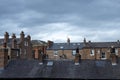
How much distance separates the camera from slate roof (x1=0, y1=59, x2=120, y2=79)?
3731 centimetres

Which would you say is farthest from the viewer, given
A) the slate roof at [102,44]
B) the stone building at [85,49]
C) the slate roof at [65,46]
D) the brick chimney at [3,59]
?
the slate roof at [65,46]

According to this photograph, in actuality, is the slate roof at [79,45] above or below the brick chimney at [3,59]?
above

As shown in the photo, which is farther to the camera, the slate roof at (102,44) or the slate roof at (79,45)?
the slate roof at (79,45)

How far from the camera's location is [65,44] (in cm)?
10169

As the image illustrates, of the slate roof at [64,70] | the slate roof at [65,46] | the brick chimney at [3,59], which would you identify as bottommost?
the slate roof at [64,70]

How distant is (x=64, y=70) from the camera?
38.9 meters

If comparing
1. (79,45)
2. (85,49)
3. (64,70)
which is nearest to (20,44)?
(85,49)

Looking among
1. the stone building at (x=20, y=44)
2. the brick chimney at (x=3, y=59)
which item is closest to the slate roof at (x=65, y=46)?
the stone building at (x=20, y=44)

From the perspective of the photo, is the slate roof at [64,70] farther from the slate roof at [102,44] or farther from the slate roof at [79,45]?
the slate roof at [79,45]

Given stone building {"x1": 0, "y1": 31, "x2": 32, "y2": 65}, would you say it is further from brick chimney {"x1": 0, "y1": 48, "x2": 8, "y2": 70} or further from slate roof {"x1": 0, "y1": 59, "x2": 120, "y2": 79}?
slate roof {"x1": 0, "y1": 59, "x2": 120, "y2": 79}

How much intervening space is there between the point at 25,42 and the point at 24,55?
413 cm

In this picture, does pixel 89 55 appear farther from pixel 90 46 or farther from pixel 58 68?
pixel 58 68

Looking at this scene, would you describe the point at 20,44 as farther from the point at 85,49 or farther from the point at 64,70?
the point at 64,70

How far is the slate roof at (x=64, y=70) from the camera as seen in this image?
3731cm
